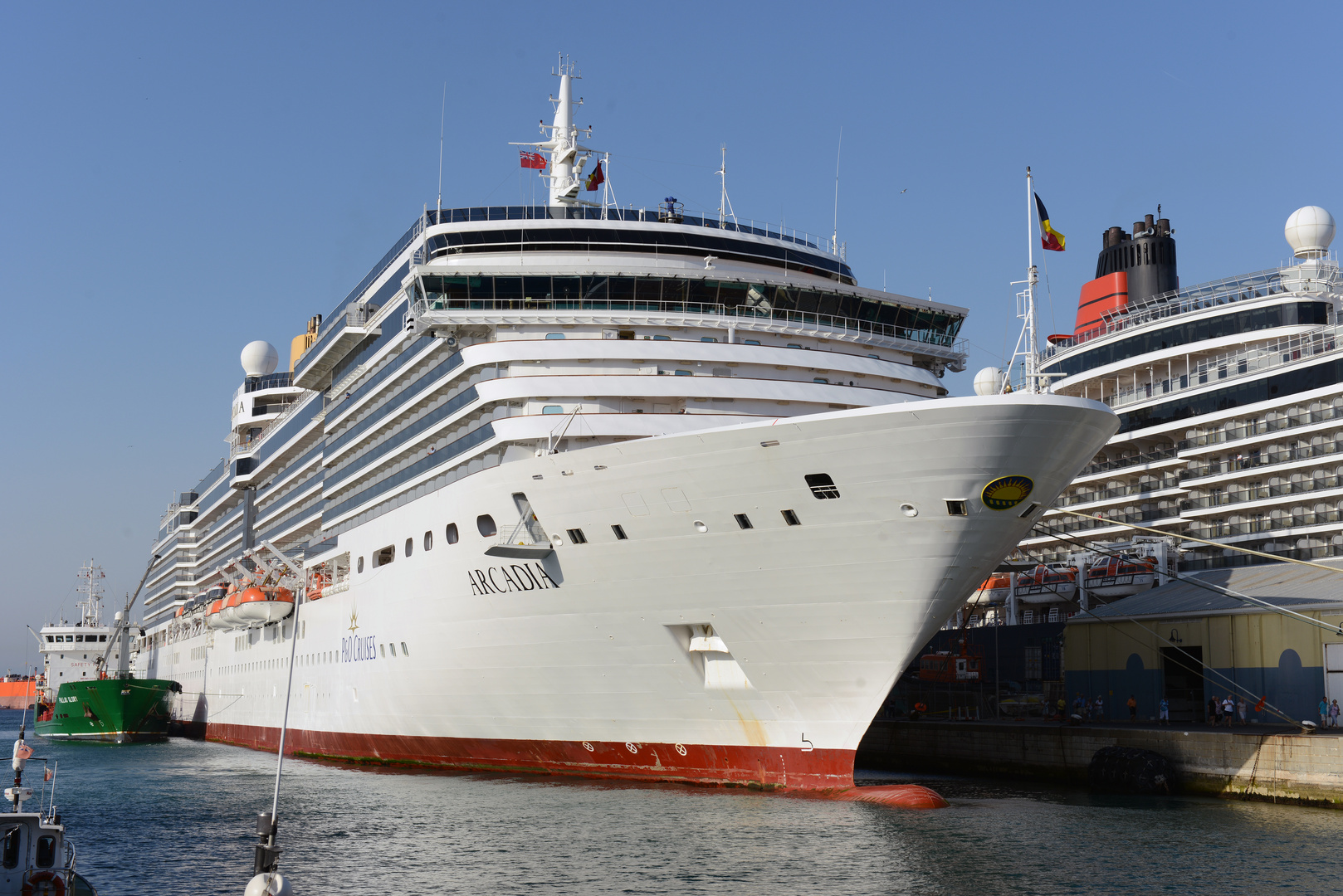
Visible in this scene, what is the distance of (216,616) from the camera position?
43.2m

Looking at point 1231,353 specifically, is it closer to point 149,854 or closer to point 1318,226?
point 1318,226

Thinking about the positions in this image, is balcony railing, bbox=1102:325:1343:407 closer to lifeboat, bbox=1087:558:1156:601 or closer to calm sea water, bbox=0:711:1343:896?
lifeboat, bbox=1087:558:1156:601

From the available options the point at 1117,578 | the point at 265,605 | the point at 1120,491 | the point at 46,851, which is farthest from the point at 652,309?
the point at 1120,491

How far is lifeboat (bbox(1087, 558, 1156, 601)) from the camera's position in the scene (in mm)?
36531

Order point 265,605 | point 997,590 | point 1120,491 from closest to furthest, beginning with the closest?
point 265,605 → point 1120,491 → point 997,590

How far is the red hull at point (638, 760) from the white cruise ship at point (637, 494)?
2.4 inches

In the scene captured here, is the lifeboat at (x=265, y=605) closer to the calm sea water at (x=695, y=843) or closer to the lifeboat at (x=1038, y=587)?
the calm sea water at (x=695, y=843)

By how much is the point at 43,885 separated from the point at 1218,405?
32.9 m

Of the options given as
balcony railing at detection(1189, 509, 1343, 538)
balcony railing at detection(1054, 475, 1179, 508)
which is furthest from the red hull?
balcony railing at detection(1054, 475, 1179, 508)

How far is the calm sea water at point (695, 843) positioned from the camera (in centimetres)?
1591

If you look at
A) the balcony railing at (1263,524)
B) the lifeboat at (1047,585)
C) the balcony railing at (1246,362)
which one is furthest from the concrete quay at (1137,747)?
the balcony railing at (1246,362)

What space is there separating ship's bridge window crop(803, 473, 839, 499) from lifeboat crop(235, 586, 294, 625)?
21654mm

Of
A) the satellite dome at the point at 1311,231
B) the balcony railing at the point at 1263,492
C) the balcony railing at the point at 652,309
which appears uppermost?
the satellite dome at the point at 1311,231

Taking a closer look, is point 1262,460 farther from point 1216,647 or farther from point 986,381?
point 986,381
